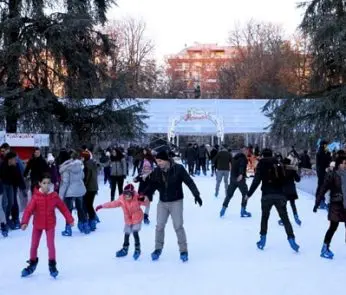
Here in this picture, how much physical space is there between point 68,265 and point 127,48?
4309 cm

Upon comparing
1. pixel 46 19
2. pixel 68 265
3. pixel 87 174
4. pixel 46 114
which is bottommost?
pixel 68 265

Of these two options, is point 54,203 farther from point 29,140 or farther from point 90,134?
point 90,134

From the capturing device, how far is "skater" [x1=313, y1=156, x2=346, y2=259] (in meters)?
7.04

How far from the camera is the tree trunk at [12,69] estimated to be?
51.5 ft

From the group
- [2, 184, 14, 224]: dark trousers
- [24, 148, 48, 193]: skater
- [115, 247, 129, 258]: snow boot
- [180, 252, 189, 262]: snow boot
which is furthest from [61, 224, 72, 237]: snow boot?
[180, 252, 189, 262]: snow boot

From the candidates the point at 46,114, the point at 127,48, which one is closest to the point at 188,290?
the point at 46,114

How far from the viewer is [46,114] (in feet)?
53.2

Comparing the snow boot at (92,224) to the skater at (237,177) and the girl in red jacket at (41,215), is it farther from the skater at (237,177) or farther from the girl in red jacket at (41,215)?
the girl in red jacket at (41,215)

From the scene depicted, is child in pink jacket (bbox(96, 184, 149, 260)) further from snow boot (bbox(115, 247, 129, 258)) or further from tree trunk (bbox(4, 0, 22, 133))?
tree trunk (bbox(4, 0, 22, 133))

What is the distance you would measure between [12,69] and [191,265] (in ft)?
35.9

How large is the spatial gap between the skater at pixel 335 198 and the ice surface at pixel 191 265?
0.86 feet

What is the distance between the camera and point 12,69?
15883 mm

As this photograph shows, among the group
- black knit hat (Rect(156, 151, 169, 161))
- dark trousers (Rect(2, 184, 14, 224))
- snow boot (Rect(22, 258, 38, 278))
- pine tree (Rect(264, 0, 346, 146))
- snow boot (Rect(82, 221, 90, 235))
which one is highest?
pine tree (Rect(264, 0, 346, 146))

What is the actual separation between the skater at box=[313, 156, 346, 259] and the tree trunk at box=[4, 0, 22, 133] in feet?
33.6
